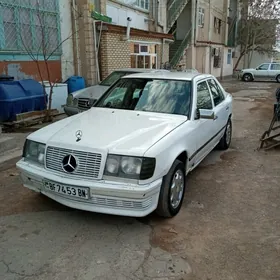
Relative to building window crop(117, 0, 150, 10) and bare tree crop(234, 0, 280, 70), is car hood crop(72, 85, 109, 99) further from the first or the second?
bare tree crop(234, 0, 280, 70)

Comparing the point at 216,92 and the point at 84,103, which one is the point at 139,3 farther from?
the point at 216,92

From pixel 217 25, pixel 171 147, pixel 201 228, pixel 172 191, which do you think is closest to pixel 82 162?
pixel 171 147

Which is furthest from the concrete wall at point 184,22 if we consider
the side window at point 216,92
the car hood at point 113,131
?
the car hood at point 113,131

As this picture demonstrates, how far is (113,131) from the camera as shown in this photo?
3340 mm

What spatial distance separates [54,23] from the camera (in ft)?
31.8

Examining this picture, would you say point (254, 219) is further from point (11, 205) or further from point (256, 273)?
point (11, 205)

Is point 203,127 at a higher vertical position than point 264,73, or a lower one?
lower

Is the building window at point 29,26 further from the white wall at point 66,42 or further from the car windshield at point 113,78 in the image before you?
the car windshield at point 113,78

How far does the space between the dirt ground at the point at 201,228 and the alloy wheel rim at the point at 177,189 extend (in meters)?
0.17

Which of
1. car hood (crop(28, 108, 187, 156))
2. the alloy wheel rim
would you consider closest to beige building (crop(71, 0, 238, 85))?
car hood (crop(28, 108, 187, 156))

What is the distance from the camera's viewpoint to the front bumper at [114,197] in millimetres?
2850

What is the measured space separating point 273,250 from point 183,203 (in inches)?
47.0

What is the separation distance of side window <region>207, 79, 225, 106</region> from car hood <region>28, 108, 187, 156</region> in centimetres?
149

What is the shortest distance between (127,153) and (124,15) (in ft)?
38.8
